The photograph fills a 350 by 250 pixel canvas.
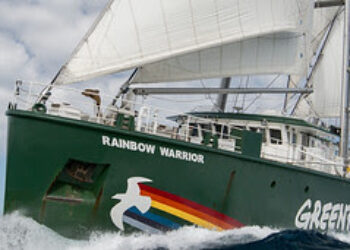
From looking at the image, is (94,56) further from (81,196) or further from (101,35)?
(81,196)

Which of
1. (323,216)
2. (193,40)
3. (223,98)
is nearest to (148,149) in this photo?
(193,40)

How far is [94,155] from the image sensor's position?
25.5 ft

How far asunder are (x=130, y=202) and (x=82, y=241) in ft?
3.75

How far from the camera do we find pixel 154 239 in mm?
8141

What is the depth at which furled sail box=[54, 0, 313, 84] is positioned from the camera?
9.47 m

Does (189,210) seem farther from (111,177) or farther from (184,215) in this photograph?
(111,177)

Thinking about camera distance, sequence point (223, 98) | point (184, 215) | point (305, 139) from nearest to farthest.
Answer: point (184, 215)
point (305, 139)
point (223, 98)

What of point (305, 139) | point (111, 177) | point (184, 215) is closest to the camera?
point (111, 177)

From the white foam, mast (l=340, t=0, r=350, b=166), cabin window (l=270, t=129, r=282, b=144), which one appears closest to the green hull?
the white foam

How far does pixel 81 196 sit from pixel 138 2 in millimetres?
4804

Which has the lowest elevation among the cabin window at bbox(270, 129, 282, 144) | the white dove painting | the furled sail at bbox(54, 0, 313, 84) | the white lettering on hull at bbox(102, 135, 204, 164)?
the white dove painting

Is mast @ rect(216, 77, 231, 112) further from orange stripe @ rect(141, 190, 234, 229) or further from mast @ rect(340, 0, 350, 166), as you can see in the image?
orange stripe @ rect(141, 190, 234, 229)

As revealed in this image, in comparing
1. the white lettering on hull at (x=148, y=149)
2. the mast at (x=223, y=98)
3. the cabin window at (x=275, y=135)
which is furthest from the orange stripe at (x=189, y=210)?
the mast at (x=223, y=98)

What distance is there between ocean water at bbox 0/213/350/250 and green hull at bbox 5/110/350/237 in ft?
0.55
